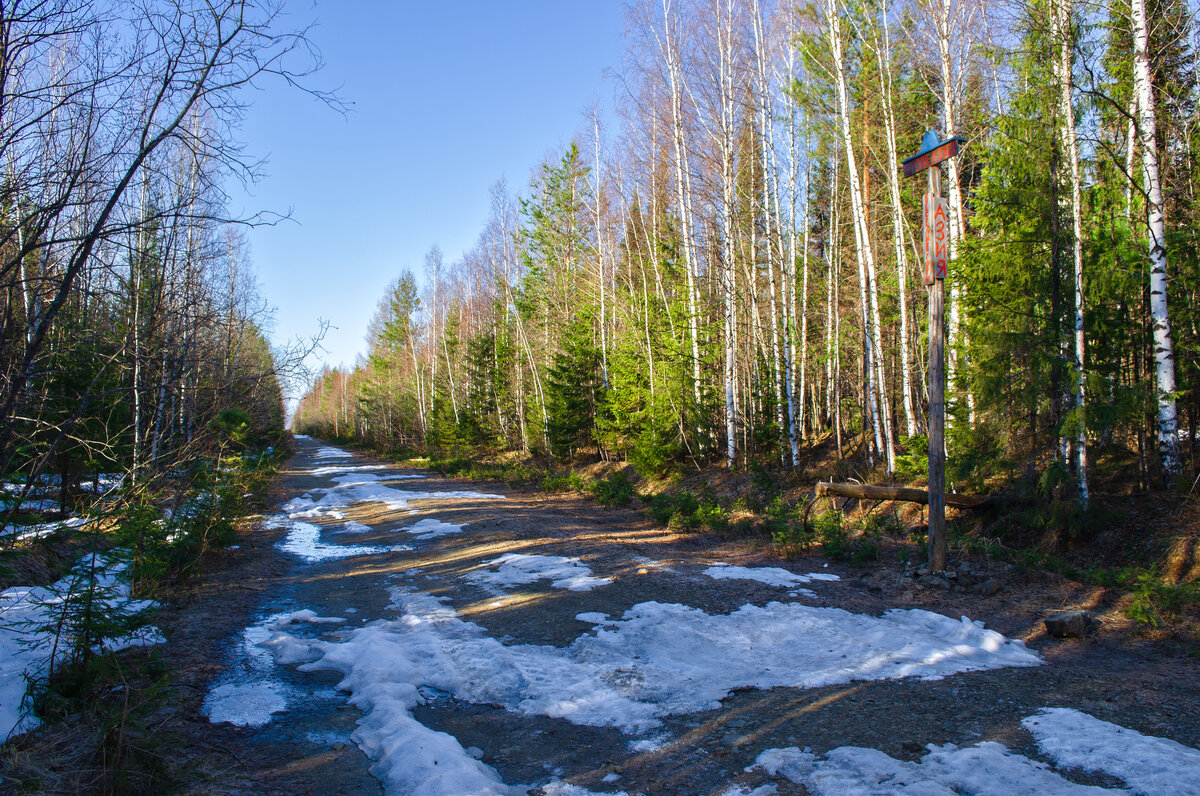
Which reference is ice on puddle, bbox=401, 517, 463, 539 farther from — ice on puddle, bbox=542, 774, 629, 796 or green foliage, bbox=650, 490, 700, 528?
ice on puddle, bbox=542, 774, 629, 796

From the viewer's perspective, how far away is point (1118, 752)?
3477mm

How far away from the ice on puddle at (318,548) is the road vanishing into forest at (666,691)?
1.93 metres

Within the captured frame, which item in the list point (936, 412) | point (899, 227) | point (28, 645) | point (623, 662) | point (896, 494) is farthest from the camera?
point (899, 227)

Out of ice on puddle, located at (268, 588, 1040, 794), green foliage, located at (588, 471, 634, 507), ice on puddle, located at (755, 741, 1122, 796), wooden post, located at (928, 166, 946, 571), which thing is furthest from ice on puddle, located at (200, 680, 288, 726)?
green foliage, located at (588, 471, 634, 507)

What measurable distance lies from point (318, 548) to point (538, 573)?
204 inches

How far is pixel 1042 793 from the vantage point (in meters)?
3.13

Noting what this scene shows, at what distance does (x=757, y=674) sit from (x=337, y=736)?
3.06 metres

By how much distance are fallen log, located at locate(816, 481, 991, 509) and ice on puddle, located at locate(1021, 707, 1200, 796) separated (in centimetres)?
640

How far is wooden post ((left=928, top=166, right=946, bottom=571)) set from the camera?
6969mm

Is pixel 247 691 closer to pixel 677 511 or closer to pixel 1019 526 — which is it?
pixel 677 511

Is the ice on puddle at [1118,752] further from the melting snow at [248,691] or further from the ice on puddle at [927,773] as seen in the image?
the melting snow at [248,691]

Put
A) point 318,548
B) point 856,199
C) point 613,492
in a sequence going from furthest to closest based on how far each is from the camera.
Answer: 1. point 613,492
2. point 856,199
3. point 318,548

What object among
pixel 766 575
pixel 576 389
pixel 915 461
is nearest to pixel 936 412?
pixel 766 575

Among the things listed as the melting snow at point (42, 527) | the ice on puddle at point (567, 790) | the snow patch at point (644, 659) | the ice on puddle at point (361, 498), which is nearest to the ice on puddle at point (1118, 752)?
the snow patch at point (644, 659)
